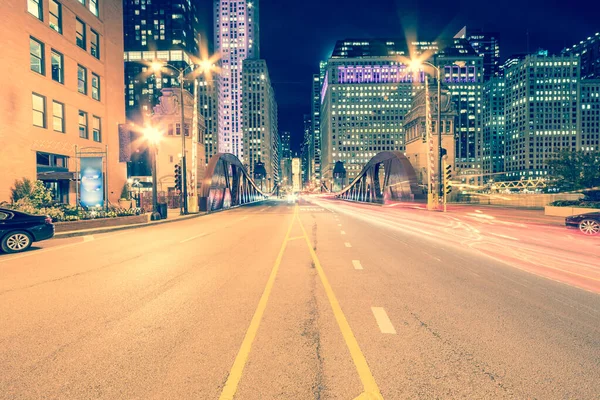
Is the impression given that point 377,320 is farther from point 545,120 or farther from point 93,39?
point 545,120

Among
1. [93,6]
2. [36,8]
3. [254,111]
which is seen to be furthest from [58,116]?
[254,111]

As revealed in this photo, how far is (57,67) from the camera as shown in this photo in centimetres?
2470

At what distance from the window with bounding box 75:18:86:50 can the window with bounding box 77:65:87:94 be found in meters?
1.77

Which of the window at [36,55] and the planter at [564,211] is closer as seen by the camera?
the planter at [564,211]

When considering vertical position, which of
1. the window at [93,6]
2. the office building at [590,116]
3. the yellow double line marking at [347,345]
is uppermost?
the office building at [590,116]

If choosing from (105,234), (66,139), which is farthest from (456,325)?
(66,139)

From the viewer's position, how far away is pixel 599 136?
154 m

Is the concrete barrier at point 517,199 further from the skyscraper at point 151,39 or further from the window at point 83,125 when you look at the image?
the skyscraper at point 151,39

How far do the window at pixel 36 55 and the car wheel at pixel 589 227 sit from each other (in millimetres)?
31337

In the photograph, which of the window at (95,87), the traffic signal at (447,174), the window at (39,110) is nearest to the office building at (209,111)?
the window at (95,87)

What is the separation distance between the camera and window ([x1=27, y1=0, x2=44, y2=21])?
22.2m

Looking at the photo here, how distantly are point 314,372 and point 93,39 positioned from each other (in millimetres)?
34240

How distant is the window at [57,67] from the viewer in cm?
2434

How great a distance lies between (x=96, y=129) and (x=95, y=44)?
7.14 metres
